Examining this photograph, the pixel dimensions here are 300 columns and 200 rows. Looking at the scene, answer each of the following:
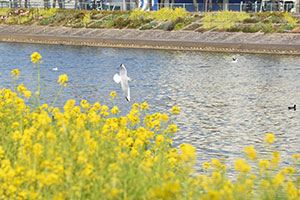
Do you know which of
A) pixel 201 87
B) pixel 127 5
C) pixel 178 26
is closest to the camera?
pixel 201 87

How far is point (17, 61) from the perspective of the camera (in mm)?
30141

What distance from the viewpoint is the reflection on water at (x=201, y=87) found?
43.5 ft

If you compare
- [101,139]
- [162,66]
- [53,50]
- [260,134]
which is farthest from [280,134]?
[53,50]

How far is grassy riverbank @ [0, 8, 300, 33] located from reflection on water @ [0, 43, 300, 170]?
559 cm

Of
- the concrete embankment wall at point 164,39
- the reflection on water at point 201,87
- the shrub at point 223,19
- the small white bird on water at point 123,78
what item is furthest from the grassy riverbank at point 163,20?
the small white bird on water at point 123,78

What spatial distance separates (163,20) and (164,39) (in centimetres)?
522

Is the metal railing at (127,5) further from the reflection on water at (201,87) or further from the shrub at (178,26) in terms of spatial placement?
the reflection on water at (201,87)

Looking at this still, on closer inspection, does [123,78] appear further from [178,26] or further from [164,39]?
[178,26]

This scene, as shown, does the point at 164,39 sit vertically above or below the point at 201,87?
below

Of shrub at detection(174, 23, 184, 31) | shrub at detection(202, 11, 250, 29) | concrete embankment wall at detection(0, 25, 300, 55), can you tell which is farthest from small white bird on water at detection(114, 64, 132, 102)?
shrub at detection(174, 23, 184, 31)

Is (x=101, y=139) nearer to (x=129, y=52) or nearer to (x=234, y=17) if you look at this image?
(x=129, y=52)

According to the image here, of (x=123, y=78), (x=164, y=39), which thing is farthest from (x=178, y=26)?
(x=123, y=78)

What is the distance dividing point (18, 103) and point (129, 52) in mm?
26849

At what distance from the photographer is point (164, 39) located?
3875cm
